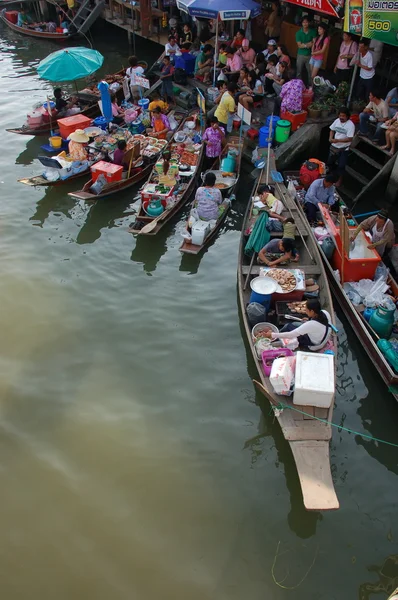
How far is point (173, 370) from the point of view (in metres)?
7.78

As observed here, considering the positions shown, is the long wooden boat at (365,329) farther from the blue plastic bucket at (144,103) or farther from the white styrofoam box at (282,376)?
the blue plastic bucket at (144,103)

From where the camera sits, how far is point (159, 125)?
540 inches

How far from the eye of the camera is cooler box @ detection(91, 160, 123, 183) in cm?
1152

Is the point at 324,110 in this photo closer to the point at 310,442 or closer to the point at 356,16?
the point at 356,16

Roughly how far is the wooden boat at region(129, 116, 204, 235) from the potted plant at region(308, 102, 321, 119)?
11.0ft

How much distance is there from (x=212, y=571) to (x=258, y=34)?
1880cm

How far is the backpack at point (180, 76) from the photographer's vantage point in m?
16.2

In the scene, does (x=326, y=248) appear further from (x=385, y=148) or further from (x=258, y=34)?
(x=258, y=34)

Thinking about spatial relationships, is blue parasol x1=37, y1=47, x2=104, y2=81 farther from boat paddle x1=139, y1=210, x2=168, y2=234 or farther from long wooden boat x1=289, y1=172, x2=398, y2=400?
long wooden boat x1=289, y1=172, x2=398, y2=400

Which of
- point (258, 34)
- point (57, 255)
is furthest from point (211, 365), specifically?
point (258, 34)

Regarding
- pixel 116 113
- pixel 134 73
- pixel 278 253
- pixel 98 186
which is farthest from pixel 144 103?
pixel 278 253

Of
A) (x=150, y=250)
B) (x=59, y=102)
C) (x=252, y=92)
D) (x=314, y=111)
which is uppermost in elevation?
(x=252, y=92)

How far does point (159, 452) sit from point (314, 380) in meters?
2.50

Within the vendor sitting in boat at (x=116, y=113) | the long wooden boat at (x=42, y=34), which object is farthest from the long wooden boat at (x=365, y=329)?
the long wooden boat at (x=42, y=34)
